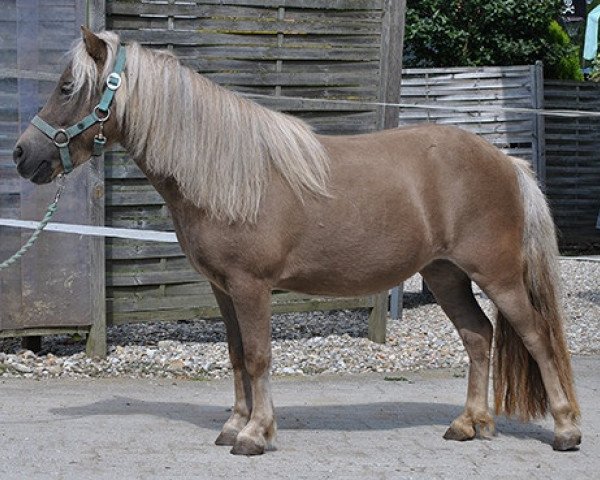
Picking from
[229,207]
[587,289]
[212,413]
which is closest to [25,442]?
[212,413]

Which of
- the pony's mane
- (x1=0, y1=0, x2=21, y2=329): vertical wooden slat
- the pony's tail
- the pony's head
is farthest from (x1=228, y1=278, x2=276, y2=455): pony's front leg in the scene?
(x1=0, y1=0, x2=21, y2=329): vertical wooden slat

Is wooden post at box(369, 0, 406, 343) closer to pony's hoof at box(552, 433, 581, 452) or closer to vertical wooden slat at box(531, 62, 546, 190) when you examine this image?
pony's hoof at box(552, 433, 581, 452)

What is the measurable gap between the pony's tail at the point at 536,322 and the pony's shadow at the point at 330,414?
23cm

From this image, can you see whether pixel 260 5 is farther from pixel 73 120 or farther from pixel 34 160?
pixel 34 160

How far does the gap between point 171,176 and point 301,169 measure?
0.59 m

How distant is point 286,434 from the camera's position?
5676mm

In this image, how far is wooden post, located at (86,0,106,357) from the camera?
7211 millimetres

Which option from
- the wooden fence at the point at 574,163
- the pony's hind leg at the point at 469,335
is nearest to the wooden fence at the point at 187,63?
the pony's hind leg at the point at 469,335

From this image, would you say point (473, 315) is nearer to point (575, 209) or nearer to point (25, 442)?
point (25, 442)

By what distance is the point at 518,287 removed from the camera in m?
5.55

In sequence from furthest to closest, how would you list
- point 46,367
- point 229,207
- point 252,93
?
point 252,93
point 46,367
point 229,207

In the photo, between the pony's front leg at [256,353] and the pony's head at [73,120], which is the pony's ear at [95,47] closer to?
the pony's head at [73,120]

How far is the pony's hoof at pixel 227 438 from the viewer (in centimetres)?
543

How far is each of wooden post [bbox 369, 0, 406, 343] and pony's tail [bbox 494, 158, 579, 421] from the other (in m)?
2.38
